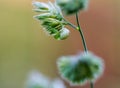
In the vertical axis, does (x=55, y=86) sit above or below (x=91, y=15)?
below

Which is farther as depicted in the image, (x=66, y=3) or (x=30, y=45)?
(x=30, y=45)

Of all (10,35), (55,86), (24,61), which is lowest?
(55,86)

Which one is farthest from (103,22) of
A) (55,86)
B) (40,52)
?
(55,86)

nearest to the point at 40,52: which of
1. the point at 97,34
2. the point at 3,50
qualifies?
the point at 3,50

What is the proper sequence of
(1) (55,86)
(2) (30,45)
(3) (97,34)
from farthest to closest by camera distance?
(2) (30,45) → (3) (97,34) → (1) (55,86)

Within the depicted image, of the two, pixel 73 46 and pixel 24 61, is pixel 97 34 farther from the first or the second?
pixel 24 61

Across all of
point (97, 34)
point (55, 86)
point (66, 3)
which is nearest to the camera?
point (66, 3)
